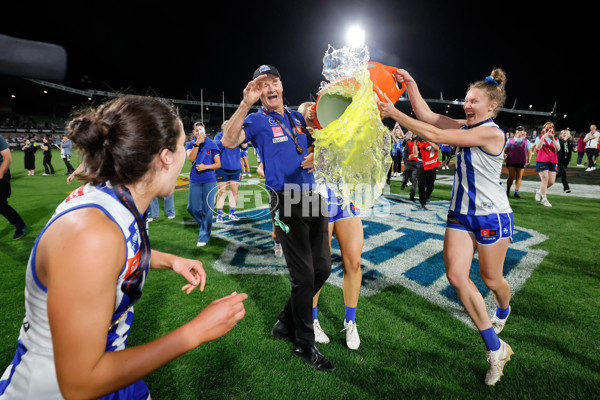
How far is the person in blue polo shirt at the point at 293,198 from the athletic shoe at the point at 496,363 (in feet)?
4.06

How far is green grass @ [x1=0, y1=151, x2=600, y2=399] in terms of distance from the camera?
7.68 ft

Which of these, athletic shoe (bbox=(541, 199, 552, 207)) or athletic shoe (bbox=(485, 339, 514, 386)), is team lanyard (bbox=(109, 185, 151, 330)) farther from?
athletic shoe (bbox=(541, 199, 552, 207))

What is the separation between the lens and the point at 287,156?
2605mm

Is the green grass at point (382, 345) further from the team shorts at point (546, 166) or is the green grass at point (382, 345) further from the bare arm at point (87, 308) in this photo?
the team shorts at point (546, 166)

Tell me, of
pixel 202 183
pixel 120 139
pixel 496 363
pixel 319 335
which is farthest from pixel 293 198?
pixel 202 183

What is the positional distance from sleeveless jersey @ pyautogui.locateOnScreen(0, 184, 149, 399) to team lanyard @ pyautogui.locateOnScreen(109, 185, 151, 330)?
0.07 feet

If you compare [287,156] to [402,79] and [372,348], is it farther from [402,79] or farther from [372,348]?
[372,348]

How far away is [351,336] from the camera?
9.34 ft

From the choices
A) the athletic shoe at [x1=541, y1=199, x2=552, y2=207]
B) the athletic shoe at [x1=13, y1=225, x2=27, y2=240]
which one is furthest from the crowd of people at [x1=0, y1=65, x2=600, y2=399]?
the athletic shoe at [x1=541, y1=199, x2=552, y2=207]

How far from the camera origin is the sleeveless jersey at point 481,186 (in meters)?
2.56

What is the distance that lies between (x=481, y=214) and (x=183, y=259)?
2.35m

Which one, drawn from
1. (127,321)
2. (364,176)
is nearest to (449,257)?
(364,176)

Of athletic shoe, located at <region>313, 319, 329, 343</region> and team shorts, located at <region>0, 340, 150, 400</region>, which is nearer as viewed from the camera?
team shorts, located at <region>0, 340, 150, 400</region>

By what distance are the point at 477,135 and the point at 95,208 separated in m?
2.61
